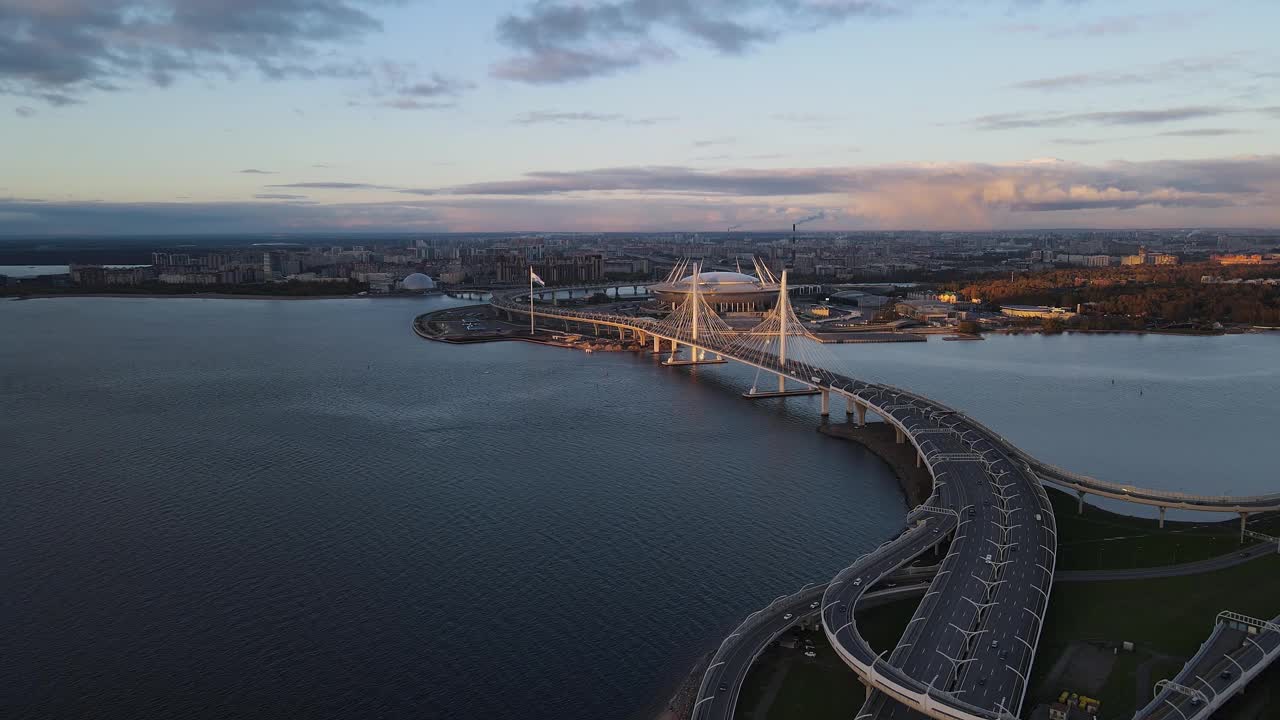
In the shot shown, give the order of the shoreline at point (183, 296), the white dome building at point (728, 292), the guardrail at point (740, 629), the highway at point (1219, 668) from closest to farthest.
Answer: the highway at point (1219, 668)
the guardrail at point (740, 629)
the white dome building at point (728, 292)
the shoreline at point (183, 296)

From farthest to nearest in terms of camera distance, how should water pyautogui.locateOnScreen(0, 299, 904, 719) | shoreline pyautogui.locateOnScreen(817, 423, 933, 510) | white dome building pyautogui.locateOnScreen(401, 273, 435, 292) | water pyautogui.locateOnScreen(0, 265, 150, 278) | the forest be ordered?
1. water pyautogui.locateOnScreen(0, 265, 150, 278)
2. white dome building pyautogui.locateOnScreen(401, 273, 435, 292)
3. the forest
4. shoreline pyautogui.locateOnScreen(817, 423, 933, 510)
5. water pyautogui.locateOnScreen(0, 299, 904, 719)

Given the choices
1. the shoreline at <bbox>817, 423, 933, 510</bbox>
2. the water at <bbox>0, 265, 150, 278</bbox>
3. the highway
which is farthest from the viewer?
the water at <bbox>0, 265, 150, 278</bbox>

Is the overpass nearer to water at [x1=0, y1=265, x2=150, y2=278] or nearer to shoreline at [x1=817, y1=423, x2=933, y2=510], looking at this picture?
shoreline at [x1=817, y1=423, x2=933, y2=510]

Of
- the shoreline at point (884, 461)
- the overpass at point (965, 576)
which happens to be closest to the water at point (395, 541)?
the shoreline at point (884, 461)

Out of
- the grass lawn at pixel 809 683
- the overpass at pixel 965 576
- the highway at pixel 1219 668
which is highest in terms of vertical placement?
the overpass at pixel 965 576

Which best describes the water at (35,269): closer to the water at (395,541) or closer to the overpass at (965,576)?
the water at (395,541)

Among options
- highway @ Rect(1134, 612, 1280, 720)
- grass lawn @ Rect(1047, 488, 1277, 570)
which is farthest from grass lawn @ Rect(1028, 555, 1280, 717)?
grass lawn @ Rect(1047, 488, 1277, 570)
